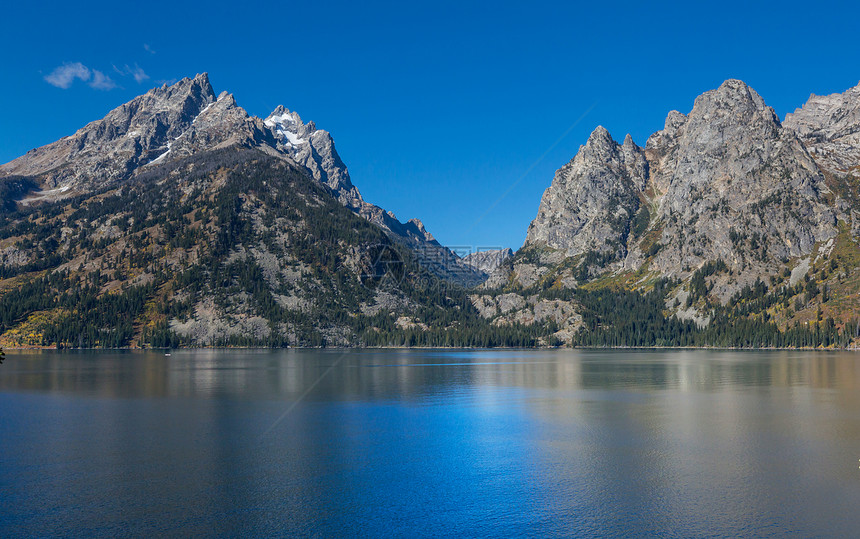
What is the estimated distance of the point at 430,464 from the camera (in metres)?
47.3

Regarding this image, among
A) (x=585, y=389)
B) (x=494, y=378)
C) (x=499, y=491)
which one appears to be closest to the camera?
(x=499, y=491)

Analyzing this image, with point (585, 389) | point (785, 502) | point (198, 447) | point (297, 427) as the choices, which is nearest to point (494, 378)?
point (585, 389)

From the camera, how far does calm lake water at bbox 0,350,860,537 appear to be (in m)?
33.5

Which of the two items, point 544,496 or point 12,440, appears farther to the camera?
point 12,440

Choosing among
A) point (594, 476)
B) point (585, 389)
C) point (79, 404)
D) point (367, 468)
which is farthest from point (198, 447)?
point (585, 389)

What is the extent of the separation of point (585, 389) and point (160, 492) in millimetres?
77378

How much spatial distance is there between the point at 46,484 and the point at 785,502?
156 feet

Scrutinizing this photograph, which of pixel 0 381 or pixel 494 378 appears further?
pixel 494 378

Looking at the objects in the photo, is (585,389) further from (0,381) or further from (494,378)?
(0,381)

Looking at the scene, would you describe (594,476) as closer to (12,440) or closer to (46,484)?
(46,484)

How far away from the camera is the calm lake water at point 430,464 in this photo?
33.5m

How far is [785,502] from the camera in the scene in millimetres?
36688

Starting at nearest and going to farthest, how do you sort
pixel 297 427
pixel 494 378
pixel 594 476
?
pixel 594 476
pixel 297 427
pixel 494 378

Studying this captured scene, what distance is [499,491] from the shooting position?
39625mm
